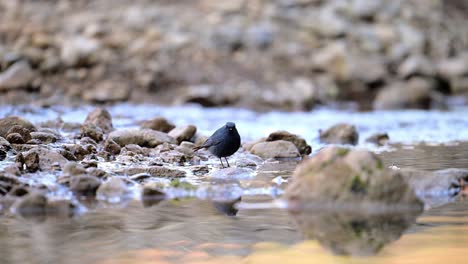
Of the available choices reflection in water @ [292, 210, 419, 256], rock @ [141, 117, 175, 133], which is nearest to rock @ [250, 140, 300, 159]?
rock @ [141, 117, 175, 133]

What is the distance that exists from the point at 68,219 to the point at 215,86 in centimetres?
1063

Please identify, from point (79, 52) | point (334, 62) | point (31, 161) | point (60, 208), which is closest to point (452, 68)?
point (334, 62)

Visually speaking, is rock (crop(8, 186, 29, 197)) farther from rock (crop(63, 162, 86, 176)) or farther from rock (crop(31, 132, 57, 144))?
rock (crop(31, 132, 57, 144))

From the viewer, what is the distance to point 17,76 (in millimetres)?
13922

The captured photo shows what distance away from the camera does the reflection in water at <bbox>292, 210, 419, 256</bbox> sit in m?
3.71

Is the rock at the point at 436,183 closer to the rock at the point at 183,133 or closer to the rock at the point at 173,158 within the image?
the rock at the point at 173,158

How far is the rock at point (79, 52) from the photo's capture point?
14781 millimetres

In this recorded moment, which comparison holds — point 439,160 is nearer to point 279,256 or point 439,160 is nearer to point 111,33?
point 279,256

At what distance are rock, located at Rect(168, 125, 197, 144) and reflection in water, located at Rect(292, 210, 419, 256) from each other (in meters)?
3.75

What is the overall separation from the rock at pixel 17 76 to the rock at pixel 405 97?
702cm

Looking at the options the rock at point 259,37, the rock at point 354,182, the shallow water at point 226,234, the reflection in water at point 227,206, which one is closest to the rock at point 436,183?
the shallow water at point 226,234

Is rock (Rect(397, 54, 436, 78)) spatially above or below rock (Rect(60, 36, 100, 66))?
below

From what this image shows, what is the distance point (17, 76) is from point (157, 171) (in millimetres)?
8902

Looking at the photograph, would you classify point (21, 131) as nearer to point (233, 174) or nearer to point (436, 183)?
point (233, 174)
